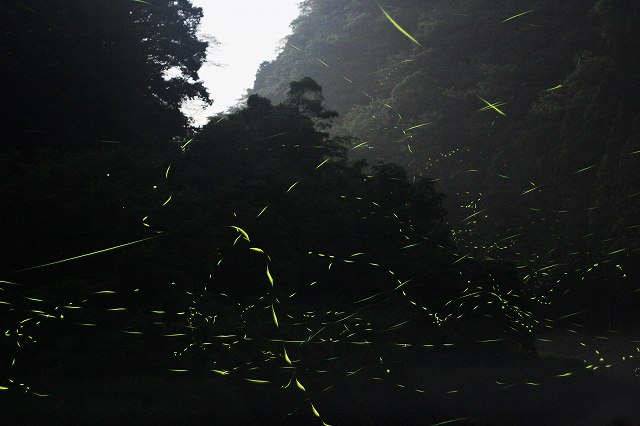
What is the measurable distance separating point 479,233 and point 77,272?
25.0m

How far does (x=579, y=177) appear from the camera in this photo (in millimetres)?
32656

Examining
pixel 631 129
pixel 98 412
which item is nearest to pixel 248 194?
pixel 98 412

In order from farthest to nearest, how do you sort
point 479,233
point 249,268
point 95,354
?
point 479,233 < point 249,268 < point 95,354

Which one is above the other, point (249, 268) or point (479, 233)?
point (249, 268)

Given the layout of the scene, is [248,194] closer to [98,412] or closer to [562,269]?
[98,412]

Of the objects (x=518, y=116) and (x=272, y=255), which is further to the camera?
(x=518, y=116)

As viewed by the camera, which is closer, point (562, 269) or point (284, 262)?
point (284, 262)

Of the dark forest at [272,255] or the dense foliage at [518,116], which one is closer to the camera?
the dark forest at [272,255]

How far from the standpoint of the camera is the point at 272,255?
55.1ft

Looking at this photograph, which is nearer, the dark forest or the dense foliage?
the dark forest

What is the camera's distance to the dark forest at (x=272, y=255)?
11.9m

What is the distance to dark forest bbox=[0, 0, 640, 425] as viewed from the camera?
11875 millimetres

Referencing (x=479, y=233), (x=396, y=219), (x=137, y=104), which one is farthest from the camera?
(x=479, y=233)

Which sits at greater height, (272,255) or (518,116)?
(272,255)
